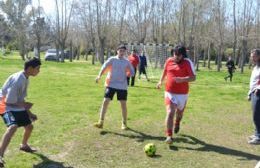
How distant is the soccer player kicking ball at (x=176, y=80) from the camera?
29.2 feet

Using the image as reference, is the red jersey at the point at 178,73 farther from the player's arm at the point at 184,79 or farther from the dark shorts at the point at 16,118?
the dark shorts at the point at 16,118

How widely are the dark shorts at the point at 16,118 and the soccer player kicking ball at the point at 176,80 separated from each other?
9.39 ft

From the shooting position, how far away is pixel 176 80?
891cm

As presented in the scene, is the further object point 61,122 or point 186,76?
point 61,122

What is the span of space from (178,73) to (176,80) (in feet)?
0.50

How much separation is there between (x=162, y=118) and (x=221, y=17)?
44.3 meters

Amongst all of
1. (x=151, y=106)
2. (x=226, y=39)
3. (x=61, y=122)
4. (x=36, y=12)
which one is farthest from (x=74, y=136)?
(x=36, y=12)

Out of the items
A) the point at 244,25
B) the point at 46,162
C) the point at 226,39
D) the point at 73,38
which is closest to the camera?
the point at 46,162

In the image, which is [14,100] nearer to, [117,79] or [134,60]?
[117,79]

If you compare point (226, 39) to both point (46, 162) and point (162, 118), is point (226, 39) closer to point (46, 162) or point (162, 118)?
point (162, 118)

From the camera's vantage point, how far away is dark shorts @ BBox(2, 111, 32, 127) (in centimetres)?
699

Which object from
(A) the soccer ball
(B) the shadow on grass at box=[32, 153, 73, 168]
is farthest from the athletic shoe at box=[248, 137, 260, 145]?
(B) the shadow on grass at box=[32, 153, 73, 168]

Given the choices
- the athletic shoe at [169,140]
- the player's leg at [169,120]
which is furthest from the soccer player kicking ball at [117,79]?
the athletic shoe at [169,140]

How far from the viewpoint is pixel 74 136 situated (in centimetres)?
952
